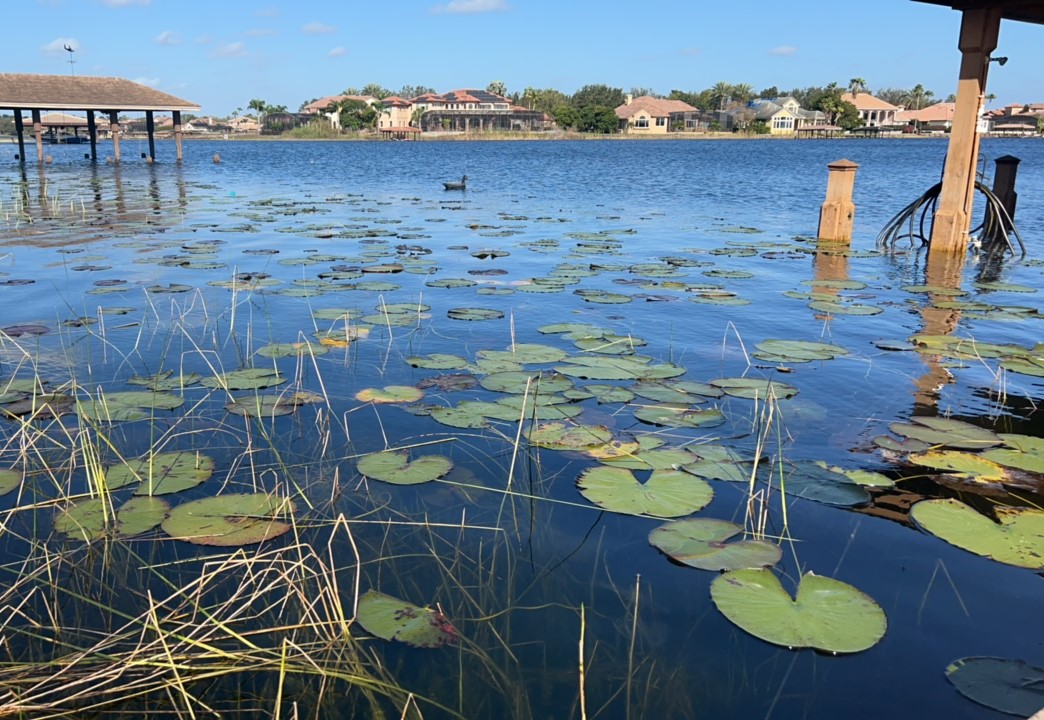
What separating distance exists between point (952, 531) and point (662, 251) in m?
8.50

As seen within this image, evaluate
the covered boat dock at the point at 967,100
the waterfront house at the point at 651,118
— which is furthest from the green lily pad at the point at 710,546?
Answer: the waterfront house at the point at 651,118

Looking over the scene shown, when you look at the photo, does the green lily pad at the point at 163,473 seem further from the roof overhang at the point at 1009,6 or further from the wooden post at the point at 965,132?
the roof overhang at the point at 1009,6

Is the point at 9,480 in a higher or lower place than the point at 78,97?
lower

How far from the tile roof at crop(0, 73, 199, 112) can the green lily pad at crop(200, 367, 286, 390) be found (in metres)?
30.0

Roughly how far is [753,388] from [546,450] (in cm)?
157

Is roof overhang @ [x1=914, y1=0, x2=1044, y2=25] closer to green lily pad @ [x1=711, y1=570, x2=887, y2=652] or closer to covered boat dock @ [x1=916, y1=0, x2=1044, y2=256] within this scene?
covered boat dock @ [x1=916, y1=0, x2=1044, y2=256]

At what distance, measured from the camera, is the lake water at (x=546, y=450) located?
2.35 m

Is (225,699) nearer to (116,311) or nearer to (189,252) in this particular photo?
(116,311)

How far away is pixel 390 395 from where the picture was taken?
4.55 m

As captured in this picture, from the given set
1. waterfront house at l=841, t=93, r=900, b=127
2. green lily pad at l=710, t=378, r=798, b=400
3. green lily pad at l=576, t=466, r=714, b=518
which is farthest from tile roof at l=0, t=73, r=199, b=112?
waterfront house at l=841, t=93, r=900, b=127

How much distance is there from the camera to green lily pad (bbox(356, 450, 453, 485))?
346cm

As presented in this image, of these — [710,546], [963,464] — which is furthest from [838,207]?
[710,546]

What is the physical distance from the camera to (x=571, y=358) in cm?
531

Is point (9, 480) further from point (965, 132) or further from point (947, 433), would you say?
point (965, 132)
